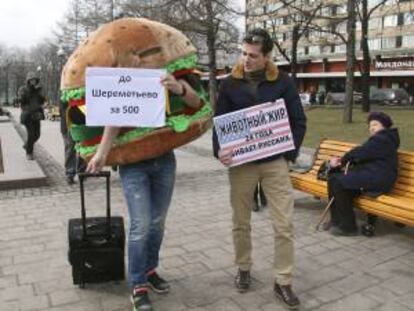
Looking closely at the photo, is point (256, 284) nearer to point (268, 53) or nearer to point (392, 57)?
point (268, 53)

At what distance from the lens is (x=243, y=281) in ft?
14.6

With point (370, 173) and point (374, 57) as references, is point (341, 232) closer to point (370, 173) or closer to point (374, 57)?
point (370, 173)

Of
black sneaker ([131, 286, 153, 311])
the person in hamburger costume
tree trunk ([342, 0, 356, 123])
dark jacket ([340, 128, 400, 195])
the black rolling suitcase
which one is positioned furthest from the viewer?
tree trunk ([342, 0, 356, 123])

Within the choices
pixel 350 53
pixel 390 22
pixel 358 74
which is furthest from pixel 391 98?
pixel 390 22

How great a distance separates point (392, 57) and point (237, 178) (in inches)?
2240

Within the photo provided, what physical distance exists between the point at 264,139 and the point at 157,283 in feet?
4.52

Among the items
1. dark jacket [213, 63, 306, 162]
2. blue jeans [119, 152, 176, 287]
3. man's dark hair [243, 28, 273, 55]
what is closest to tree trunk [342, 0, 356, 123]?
dark jacket [213, 63, 306, 162]

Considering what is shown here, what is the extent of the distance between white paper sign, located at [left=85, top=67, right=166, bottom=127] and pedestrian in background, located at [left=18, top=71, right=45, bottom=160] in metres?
8.21

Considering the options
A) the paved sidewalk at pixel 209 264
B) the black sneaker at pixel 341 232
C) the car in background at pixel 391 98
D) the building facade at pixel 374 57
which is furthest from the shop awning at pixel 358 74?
the black sneaker at pixel 341 232

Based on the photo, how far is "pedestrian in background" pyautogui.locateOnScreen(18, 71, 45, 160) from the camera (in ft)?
37.8

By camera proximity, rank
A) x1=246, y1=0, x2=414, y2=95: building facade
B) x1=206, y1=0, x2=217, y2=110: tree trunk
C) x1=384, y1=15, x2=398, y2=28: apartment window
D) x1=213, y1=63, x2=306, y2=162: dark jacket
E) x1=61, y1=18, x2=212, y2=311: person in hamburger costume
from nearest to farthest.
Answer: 1. x1=61, y1=18, x2=212, y2=311: person in hamburger costume
2. x1=213, y1=63, x2=306, y2=162: dark jacket
3. x1=206, y1=0, x2=217, y2=110: tree trunk
4. x1=246, y1=0, x2=414, y2=95: building facade
5. x1=384, y1=15, x2=398, y2=28: apartment window

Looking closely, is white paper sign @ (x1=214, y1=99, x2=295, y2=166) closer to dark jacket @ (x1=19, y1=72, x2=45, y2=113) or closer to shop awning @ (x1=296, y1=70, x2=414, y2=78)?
dark jacket @ (x1=19, y1=72, x2=45, y2=113)

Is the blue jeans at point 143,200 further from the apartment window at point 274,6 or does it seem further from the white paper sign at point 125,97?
the apartment window at point 274,6

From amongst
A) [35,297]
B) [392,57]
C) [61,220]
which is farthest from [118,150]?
[392,57]
